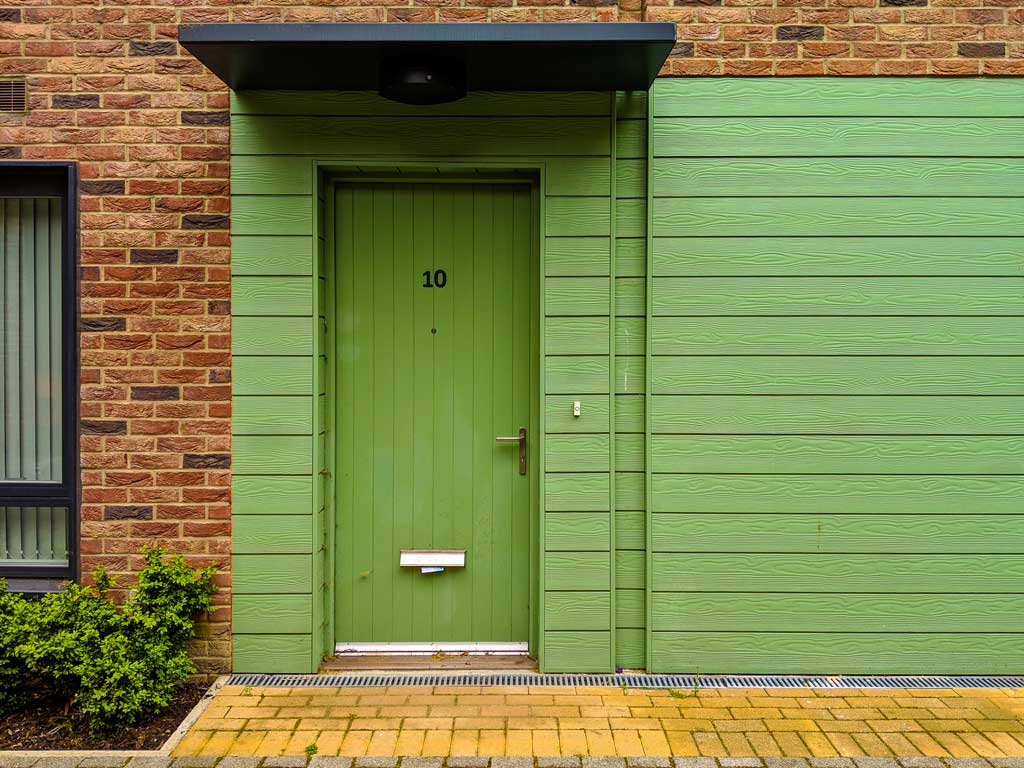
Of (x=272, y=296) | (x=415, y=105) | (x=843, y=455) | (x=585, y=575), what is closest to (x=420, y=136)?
(x=415, y=105)

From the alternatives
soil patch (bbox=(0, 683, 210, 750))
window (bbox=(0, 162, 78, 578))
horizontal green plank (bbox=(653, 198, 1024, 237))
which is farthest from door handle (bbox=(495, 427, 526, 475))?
window (bbox=(0, 162, 78, 578))

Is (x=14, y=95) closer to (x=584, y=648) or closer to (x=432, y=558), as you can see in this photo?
(x=432, y=558)

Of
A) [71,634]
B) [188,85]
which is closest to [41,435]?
[71,634]

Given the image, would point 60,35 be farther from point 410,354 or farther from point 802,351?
point 802,351

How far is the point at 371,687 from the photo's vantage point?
364 cm

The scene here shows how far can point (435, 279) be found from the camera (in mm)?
3951

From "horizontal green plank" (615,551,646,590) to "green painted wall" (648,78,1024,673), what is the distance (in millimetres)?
104

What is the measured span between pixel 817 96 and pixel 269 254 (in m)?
A: 2.80

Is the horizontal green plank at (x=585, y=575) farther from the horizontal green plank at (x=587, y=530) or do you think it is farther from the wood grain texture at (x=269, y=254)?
the wood grain texture at (x=269, y=254)

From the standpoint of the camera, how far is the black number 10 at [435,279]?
3951mm

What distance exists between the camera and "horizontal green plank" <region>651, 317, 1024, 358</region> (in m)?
3.76

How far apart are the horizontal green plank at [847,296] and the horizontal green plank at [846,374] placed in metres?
0.24

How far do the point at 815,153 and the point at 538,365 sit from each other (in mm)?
1721

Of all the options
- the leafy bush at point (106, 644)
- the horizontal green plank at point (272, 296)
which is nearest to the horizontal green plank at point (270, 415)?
the horizontal green plank at point (272, 296)
